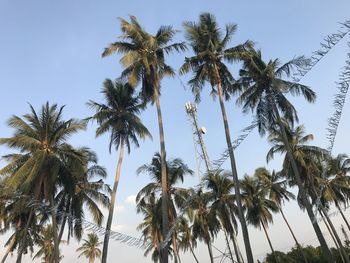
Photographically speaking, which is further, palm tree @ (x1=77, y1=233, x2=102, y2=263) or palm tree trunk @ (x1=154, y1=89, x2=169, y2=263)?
palm tree @ (x1=77, y1=233, x2=102, y2=263)

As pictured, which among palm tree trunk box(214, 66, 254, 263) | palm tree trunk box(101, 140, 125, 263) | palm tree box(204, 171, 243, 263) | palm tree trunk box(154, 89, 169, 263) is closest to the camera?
palm tree trunk box(214, 66, 254, 263)

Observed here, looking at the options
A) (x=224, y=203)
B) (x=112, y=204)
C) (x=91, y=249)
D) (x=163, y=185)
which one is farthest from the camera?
(x=91, y=249)

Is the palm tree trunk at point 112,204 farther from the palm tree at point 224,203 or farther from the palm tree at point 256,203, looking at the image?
the palm tree at point 256,203

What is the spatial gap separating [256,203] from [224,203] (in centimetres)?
1157

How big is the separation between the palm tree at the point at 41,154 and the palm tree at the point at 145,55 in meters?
5.43

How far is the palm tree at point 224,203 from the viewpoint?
1310 inches

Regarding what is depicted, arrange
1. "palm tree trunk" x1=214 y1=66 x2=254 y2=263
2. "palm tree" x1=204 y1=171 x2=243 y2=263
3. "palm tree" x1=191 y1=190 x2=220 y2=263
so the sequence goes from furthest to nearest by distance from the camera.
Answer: "palm tree" x1=191 y1=190 x2=220 y2=263 → "palm tree" x1=204 y1=171 x2=243 y2=263 → "palm tree trunk" x1=214 y1=66 x2=254 y2=263

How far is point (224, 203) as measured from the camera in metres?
34.0

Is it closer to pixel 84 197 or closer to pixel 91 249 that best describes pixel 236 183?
pixel 84 197

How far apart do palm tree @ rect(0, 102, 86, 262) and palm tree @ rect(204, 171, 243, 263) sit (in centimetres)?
1569

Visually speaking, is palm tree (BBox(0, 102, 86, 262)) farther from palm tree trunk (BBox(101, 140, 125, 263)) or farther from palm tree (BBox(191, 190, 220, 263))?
palm tree (BBox(191, 190, 220, 263))

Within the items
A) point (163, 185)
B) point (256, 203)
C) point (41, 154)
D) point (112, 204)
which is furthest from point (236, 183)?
point (256, 203)

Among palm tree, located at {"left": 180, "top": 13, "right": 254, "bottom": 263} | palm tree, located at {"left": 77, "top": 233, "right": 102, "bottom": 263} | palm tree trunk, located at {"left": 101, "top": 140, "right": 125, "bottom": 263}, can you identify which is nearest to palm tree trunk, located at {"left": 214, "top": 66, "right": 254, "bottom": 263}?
palm tree, located at {"left": 180, "top": 13, "right": 254, "bottom": 263}

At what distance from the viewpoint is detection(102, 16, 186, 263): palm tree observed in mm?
23156
